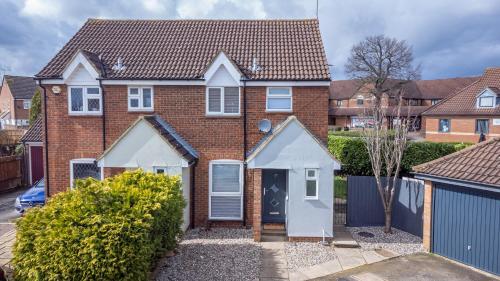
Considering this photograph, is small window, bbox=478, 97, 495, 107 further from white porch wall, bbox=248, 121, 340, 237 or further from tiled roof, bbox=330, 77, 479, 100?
white porch wall, bbox=248, 121, 340, 237

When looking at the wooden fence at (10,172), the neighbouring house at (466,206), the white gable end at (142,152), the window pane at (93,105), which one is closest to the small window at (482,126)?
the neighbouring house at (466,206)

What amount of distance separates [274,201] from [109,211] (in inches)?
266

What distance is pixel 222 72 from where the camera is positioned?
11953 millimetres

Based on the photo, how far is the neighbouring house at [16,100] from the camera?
173ft

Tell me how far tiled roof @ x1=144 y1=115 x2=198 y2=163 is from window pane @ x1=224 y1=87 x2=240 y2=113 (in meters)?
1.90

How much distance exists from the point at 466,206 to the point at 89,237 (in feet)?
29.5

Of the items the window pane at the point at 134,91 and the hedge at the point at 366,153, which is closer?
the window pane at the point at 134,91

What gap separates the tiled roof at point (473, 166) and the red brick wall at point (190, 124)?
3.72 meters

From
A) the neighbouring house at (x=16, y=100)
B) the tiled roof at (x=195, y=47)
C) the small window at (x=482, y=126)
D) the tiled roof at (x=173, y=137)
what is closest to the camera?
the tiled roof at (x=173, y=137)

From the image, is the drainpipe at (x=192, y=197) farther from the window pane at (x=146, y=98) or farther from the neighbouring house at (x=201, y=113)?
the window pane at (x=146, y=98)

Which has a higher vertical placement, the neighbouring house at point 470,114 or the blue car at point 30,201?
the neighbouring house at point 470,114

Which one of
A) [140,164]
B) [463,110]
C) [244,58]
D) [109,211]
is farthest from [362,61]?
[109,211]

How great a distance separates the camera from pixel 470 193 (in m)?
8.66

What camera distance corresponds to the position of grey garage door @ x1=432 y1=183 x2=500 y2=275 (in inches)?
324
